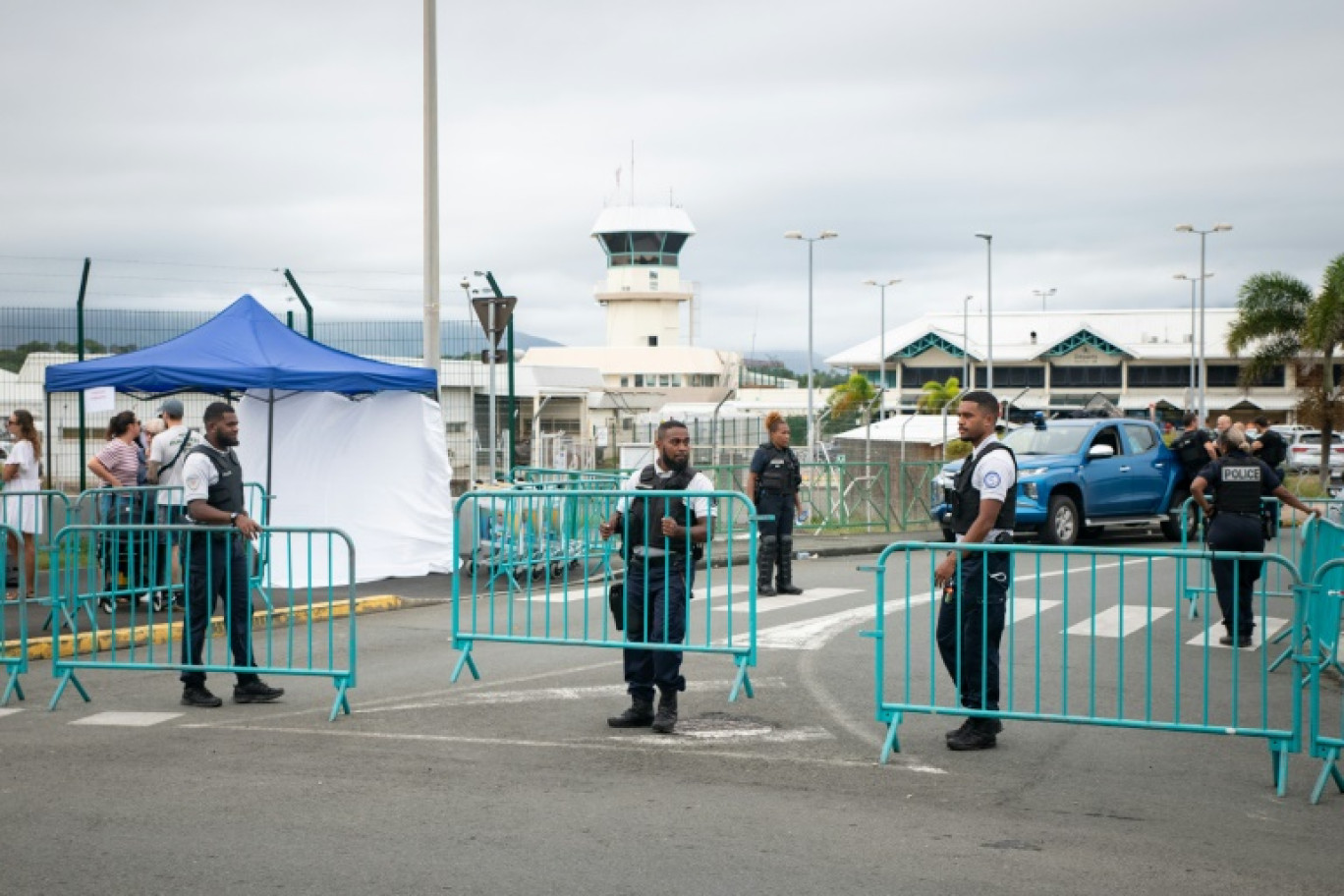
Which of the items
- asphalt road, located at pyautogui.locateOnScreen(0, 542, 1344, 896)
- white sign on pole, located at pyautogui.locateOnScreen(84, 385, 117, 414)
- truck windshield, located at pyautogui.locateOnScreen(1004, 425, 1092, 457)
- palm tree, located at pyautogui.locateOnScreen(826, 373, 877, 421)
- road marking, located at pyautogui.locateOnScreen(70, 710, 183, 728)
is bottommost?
road marking, located at pyautogui.locateOnScreen(70, 710, 183, 728)

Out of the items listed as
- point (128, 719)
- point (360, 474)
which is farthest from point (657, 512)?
point (360, 474)

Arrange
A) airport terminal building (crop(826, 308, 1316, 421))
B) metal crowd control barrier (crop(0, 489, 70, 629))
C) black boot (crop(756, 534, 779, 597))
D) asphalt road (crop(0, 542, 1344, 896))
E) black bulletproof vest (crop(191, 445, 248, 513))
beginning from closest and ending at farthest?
1. asphalt road (crop(0, 542, 1344, 896))
2. black bulletproof vest (crop(191, 445, 248, 513))
3. metal crowd control barrier (crop(0, 489, 70, 629))
4. black boot (crop(756, 534, 779, 597))
5. airport terminal building (crop(826, 308, 1316, 421))

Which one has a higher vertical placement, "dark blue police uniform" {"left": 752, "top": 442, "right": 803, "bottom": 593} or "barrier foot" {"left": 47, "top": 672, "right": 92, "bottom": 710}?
"dark blue police uniform" {"left": 752, "top": 442, "right": 803, "bottom": 593}

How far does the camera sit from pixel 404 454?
16250 mm

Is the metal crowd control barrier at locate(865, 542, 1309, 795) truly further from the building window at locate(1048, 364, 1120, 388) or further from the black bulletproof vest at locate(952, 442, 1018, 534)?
the building window at locate(1048, 364, 1120, 388)

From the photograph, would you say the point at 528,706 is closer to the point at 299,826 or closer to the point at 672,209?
the point at 299,826

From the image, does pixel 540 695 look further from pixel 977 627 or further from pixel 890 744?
pixel 977 627

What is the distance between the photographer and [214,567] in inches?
367

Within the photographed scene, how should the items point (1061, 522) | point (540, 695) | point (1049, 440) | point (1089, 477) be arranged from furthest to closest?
point (1049, 440)
point (1089, 477)
point (1061, 522)
point (540, 695)

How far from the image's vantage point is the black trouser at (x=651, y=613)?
28.2 feet

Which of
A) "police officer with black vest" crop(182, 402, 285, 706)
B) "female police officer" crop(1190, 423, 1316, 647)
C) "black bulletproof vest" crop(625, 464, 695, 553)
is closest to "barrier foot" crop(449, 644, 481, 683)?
"police officer with black vest" crop(182, 402, 285, 706)

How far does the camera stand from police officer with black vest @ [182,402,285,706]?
9.20 meters

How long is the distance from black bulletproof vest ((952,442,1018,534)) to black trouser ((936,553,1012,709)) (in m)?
0.22

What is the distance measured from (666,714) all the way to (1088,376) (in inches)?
2838
